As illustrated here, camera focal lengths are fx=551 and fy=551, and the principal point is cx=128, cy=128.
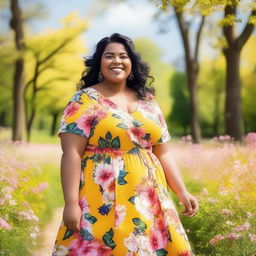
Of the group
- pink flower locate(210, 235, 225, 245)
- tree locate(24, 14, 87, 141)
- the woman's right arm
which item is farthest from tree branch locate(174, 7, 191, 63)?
the woman's right arm

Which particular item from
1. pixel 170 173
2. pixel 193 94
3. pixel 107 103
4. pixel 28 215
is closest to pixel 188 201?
pixel 170 173

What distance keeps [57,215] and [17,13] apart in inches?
469

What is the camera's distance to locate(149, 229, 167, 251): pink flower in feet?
10.2

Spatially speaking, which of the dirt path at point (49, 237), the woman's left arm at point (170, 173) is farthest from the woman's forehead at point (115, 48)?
the dirt path at point (49, 237)

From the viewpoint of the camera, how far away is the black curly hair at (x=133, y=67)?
3.36 metres

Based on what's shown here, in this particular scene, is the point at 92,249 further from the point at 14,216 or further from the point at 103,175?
the point at 14,216

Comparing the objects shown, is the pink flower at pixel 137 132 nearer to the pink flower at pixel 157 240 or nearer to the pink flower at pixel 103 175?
the pink flower at pixel 103 175

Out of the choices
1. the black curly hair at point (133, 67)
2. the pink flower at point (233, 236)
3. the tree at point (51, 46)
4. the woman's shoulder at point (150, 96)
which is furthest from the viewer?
the tree at point (51, 46)

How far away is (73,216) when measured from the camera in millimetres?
2986

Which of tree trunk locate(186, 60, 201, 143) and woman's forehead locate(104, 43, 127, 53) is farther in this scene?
tree trunk locate(186, 60, 201, 143)

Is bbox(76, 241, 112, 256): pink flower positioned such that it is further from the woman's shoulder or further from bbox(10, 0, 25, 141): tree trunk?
bbox(10, 0, 25, 141): tree trunk

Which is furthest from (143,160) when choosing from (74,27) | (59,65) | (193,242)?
(59,65)

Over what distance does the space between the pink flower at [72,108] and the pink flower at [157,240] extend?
82 centimetres

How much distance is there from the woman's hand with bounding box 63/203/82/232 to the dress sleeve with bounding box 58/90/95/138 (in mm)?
406
